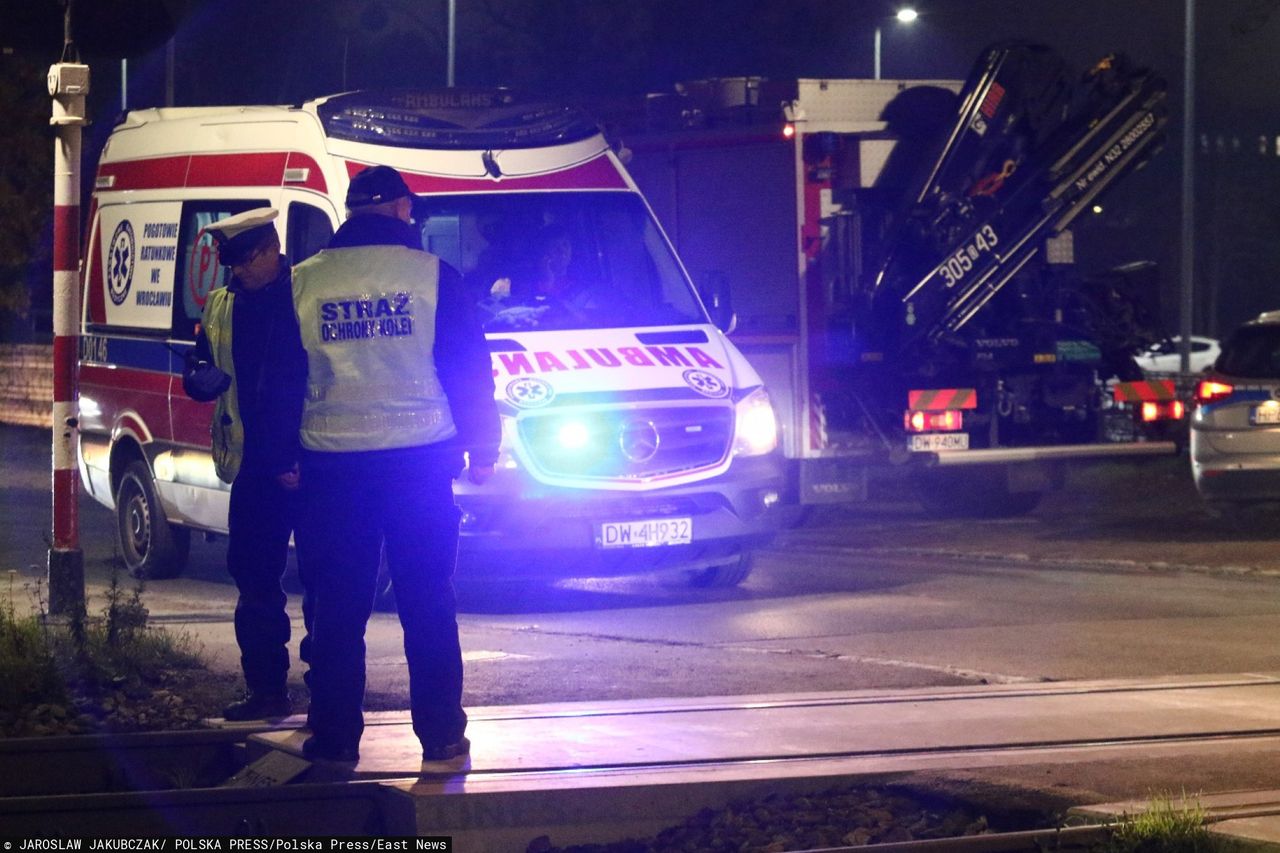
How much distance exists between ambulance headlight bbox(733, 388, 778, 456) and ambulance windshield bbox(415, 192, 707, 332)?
2.02 ft

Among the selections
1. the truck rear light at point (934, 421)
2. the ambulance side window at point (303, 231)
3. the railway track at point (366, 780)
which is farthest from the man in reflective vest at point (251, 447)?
the truck rear light at point (934, 421)

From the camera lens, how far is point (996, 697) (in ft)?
25.6

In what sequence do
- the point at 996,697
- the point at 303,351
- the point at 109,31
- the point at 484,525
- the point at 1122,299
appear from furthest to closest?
the point at 1122,299 < the point at 484,525 < the point at 109,31 < the point at 996,697 < the point at 303,351

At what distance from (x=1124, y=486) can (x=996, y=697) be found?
12.0 meters

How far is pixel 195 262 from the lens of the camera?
11.6 meters

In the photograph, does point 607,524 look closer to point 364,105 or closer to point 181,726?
point 364,105

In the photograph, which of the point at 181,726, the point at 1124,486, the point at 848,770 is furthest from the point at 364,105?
the point at 1124,486

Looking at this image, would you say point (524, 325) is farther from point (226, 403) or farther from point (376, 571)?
point (376, 571)

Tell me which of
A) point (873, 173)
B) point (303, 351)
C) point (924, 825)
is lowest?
point (924, 825)

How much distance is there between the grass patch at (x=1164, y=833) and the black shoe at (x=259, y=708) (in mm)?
3217

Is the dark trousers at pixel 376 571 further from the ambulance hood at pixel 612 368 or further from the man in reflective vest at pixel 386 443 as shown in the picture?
the ambulance hood at pixel 612 368

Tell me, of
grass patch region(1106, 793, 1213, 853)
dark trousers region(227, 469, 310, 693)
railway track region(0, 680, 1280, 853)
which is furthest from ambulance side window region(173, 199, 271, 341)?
grass patch region(1106, 793, 1213, 853)

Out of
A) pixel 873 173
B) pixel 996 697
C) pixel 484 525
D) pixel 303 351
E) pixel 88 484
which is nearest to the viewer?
pixel 303 351

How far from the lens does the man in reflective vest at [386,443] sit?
633cm
